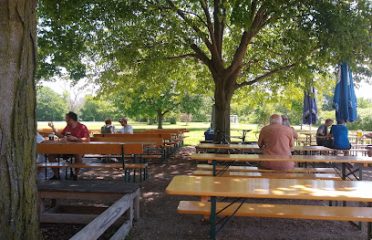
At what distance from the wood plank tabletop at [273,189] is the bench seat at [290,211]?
302 mm

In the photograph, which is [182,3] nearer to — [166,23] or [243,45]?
[166,23]

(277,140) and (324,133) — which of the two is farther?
(324,133)

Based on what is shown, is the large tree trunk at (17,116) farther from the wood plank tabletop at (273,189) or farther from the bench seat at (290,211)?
the bench seat at (290,211)

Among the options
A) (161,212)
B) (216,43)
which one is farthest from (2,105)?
(216,43)

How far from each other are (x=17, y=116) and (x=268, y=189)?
260cm

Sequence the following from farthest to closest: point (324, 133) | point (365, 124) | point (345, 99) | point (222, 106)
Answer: point (365, 124), point (222, 106), point (324, 133), point (345, 99)

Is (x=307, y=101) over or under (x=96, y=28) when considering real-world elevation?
under

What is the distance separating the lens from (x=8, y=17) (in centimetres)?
339

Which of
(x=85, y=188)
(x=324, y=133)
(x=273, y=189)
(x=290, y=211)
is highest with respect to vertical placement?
(x=324, y=133)

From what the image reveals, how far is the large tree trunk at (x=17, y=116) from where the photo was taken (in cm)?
338

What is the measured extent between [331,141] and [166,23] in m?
5.64

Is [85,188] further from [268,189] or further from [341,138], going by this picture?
[341,138]

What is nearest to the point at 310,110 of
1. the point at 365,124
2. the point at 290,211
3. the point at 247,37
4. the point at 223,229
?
the point at 247,37

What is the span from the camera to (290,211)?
4.41 metres
